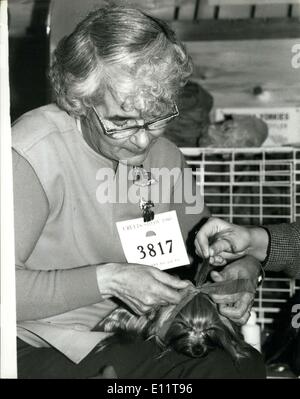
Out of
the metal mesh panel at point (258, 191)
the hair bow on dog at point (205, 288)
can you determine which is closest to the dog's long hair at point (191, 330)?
the hair bow on dog at point (205, 288)

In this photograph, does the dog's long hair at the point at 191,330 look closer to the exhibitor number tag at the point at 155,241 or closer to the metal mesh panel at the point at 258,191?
the exhibitor number tag at the point at 155,241

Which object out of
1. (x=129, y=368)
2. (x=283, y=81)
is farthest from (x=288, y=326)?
(x=283, y=81)

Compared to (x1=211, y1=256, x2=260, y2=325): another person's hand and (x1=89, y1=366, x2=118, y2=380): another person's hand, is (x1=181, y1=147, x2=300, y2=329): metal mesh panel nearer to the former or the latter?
(x1=211, y1=256, x2=260, y2=325): another person's hand

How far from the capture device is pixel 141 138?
117 cm

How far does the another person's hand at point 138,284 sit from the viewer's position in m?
1.07

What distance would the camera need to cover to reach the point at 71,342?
3.71 ft

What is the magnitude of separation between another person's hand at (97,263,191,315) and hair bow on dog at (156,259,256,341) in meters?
0.08

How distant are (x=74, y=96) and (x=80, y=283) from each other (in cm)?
38

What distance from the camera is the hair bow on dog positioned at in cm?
117

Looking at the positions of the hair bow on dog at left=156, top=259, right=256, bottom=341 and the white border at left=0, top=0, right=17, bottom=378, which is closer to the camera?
the white border at left=0, top=0, right=17, bottom=378
